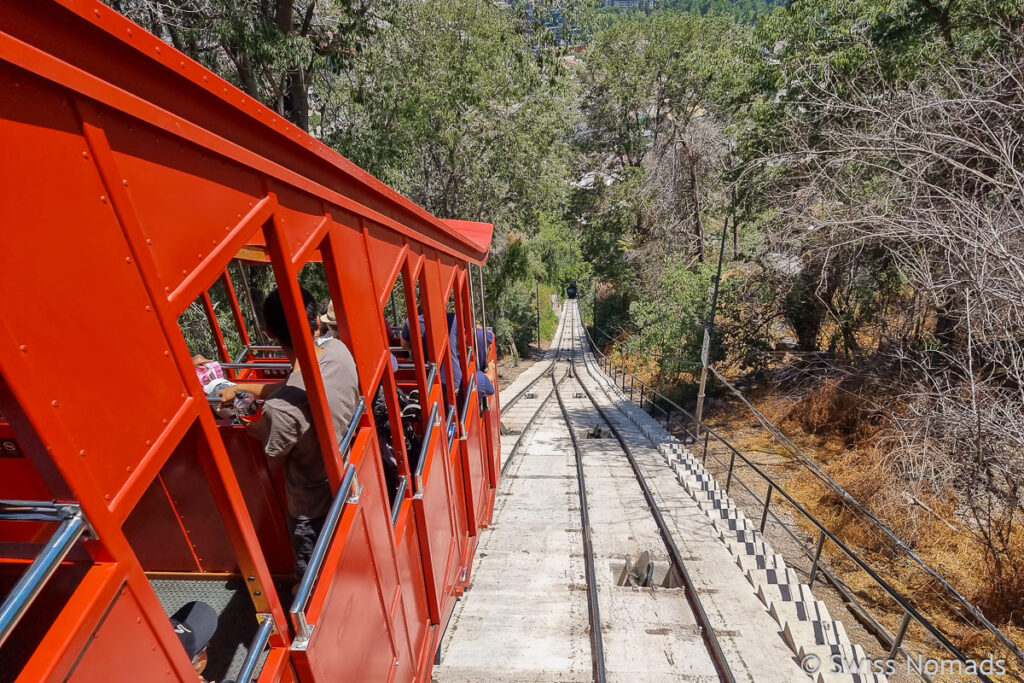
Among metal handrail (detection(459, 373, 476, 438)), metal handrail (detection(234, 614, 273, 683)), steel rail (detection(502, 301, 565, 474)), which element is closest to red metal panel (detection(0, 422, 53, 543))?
metal handrail (detection(234, 614, 273, 683))

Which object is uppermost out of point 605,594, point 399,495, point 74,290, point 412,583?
point 74,290

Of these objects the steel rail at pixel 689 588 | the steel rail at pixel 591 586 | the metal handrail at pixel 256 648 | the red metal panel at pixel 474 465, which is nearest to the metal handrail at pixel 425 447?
the red metal panel at pixel 474 465

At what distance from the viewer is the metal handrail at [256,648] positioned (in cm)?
158

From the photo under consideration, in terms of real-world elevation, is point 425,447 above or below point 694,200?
below

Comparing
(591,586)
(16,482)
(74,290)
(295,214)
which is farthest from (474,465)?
(74,290)

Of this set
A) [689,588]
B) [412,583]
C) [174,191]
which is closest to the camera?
[174,191]

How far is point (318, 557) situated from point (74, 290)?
1397 millimetres

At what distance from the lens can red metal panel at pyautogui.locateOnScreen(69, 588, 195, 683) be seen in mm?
1008

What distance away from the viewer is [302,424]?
6.92ft

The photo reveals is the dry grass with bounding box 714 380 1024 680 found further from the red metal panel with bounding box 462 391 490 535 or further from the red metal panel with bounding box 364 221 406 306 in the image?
the red metal panel with bounding box 364 221 406 306

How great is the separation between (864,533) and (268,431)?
9.53m

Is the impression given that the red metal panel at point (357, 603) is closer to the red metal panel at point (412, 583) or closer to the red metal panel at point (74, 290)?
the red metal panel at point (412, 583)

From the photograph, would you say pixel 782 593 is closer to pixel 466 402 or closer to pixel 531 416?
pixel 466 402

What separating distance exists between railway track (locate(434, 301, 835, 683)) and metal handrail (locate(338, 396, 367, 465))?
3.00 metres
